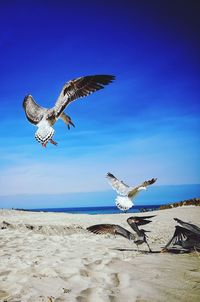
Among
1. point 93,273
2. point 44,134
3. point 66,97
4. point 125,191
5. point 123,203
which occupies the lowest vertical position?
point 93,273

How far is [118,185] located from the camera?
30.3 ft

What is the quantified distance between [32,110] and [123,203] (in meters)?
3.16

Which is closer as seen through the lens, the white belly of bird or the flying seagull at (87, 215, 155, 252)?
the flying seagull at (87, 215, 155, 252)

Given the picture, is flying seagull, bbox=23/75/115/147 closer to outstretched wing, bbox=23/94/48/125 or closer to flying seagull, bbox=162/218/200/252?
outstretched wing, bbox=23/94/48/125

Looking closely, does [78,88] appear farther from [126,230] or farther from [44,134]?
[126,230]

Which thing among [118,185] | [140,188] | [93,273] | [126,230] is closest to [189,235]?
[126,230]

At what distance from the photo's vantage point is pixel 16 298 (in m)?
3.36

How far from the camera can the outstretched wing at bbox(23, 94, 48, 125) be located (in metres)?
7.63

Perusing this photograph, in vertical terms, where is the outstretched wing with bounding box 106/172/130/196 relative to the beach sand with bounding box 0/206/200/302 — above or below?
above

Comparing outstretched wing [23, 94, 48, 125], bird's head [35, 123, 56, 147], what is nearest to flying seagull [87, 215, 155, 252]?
bird's head [35, 123, 56, 147]

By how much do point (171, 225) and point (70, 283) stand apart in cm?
831

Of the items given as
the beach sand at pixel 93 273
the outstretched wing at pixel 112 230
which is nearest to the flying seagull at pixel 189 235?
the beach sand at pixel 93 273

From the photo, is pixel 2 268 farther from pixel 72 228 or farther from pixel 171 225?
pixel 171 225

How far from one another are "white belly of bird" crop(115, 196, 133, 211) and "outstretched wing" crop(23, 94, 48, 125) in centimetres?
277
